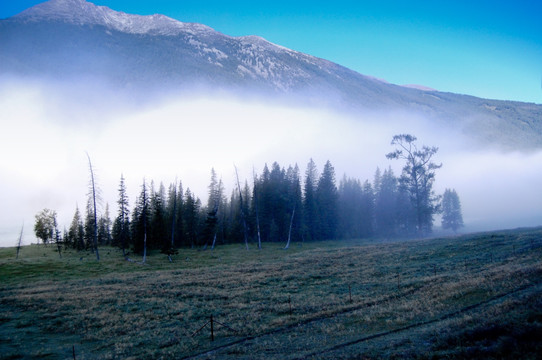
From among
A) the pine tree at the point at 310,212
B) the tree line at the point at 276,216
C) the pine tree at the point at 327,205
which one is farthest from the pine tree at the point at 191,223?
the pine tree at the point at 327,205

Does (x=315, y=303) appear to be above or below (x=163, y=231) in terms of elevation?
below

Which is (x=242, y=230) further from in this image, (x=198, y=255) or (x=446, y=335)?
(x=446, y=335)

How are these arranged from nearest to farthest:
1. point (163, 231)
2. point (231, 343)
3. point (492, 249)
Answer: point (231, 343)
point (492, 249)
point (163, 231)

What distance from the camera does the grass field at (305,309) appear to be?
13484 mm

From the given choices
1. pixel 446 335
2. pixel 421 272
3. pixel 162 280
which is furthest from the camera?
pixel 162 280

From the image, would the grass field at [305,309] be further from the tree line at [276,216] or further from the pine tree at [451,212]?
the pine tree at [451,212]

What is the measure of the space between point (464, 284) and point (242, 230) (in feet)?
219

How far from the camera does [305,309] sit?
973 inches

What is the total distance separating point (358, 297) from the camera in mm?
26359

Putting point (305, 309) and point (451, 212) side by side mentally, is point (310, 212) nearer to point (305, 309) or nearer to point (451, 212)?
point (451, 212)

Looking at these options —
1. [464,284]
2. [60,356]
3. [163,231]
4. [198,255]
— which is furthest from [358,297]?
[163,231]

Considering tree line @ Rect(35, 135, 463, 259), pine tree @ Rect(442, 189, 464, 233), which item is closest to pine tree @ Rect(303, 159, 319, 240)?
tree line @ Rect(35, 135, 463, 259)

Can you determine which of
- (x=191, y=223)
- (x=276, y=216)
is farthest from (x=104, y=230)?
(x=276, y=216)

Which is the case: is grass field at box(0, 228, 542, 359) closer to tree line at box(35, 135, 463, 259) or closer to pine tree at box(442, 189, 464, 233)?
tree line at box(35, 135, 463, 259)
